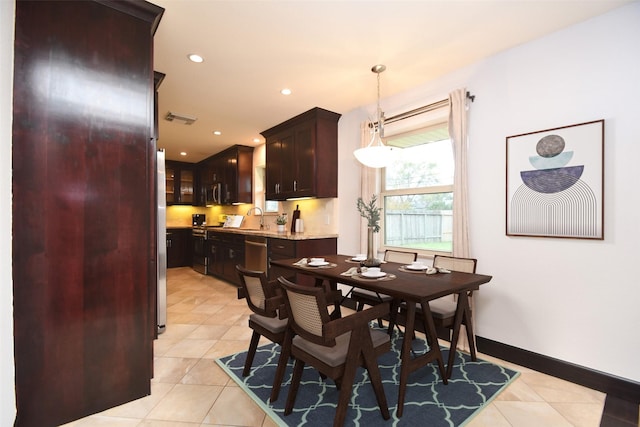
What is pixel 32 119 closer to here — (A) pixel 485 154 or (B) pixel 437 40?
(B) pixel 437 40

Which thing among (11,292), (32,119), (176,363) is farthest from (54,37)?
(176,363)

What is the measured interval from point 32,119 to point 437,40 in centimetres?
279

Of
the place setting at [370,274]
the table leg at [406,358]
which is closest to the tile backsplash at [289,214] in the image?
the place setting at [370,274]

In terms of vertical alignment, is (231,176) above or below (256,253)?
above

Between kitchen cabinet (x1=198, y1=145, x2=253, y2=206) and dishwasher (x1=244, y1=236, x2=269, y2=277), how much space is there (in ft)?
5.13

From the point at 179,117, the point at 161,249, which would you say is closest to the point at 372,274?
the point at 161,249

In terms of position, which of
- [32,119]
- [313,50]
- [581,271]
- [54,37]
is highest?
[313,50]

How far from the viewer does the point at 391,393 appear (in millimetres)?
2014

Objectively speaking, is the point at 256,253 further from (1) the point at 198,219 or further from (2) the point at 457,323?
(1) the point at 198,219

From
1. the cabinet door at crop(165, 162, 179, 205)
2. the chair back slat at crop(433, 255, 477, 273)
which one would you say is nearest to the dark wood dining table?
the chair back slat at crop(433, 255, 477, 273)

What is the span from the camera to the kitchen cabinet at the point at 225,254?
5.00m

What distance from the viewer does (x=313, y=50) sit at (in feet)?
8.34

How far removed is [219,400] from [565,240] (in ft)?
8.98

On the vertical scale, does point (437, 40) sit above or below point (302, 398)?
above
